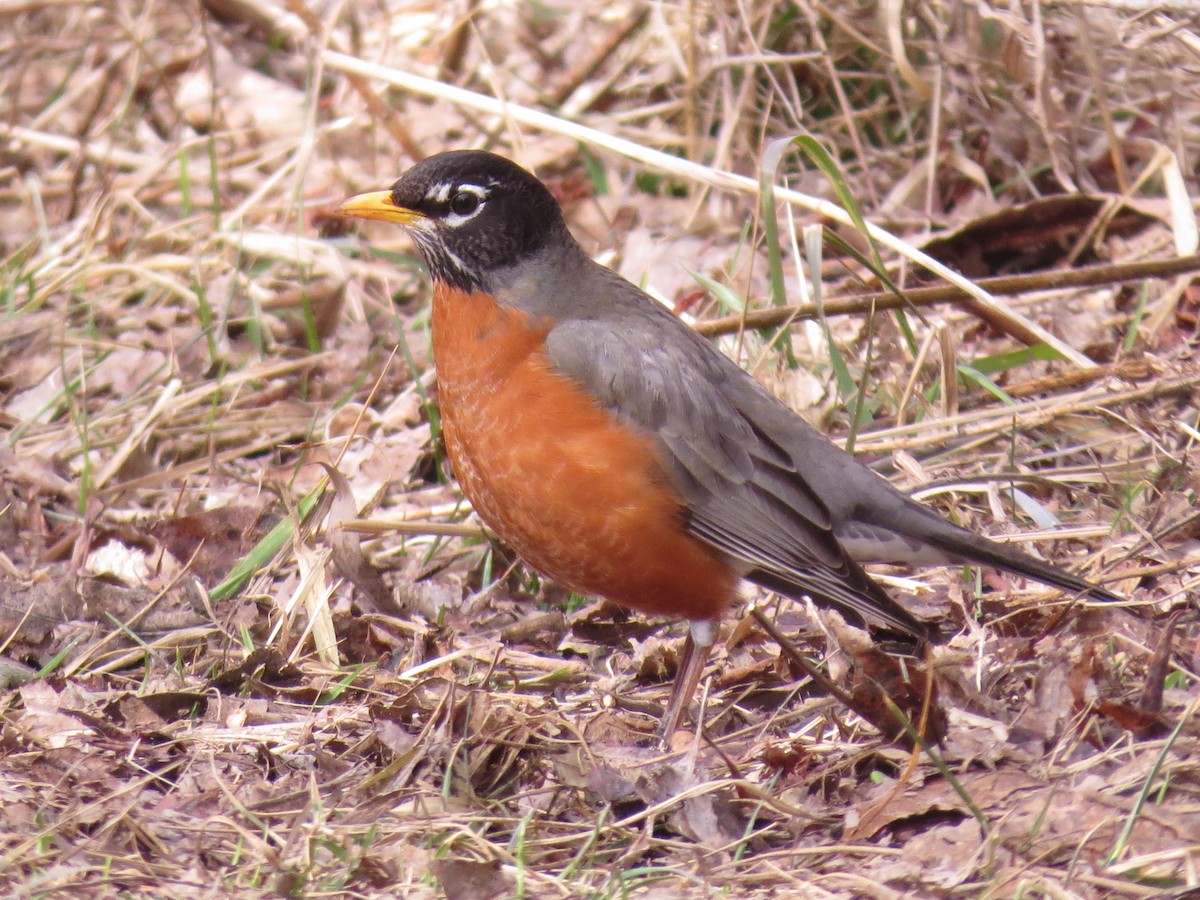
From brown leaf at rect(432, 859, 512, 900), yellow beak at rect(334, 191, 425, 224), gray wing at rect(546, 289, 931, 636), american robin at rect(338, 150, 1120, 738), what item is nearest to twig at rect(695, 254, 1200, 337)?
american robin at rect(338, 150, 1120, 738)

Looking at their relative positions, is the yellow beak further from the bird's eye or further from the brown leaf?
the brown leaf

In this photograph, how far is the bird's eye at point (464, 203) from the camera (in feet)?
14.4

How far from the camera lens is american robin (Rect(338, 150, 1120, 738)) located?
3.95 meters

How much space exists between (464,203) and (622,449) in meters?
0.97

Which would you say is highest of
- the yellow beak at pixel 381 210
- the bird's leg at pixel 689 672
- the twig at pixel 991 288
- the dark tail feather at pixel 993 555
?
the yellow beak at pixel 381 210

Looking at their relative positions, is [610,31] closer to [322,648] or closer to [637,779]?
[322,648]

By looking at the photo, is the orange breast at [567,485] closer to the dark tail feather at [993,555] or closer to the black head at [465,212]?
the black head at [465,212]

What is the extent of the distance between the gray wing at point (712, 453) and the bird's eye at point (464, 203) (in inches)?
19.5

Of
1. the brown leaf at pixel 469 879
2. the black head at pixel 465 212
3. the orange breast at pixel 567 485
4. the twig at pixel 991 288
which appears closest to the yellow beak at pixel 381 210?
the black head at pixel 465 212

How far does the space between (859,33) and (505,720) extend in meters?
3.96

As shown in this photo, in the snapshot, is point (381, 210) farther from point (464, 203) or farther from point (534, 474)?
point (534, 474)

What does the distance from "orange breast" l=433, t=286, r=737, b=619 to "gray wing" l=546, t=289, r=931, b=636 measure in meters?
0.06

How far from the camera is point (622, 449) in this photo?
158 inches

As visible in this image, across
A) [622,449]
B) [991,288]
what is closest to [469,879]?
[622,449]
